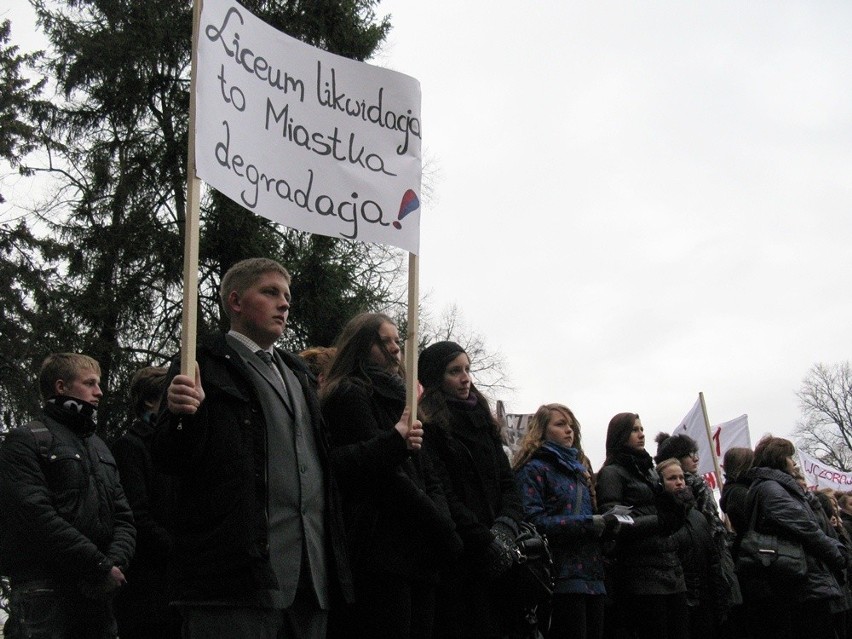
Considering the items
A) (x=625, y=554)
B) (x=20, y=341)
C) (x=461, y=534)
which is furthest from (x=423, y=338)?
(x=461, y=534)

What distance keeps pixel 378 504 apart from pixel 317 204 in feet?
4.49

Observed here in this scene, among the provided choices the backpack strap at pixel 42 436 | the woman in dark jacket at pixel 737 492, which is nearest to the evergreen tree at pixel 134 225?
the woman in dark jacket at pixel 737 492

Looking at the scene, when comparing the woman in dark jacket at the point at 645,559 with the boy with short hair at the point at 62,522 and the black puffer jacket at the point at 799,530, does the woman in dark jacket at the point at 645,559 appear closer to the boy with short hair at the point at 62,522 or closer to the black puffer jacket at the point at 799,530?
the black puffer jacket at the point at 799,530

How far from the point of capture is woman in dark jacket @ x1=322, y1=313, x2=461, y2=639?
471cm

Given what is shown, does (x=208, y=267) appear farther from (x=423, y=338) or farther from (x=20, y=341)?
(x=423, y=338)

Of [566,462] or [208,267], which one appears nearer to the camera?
[566,462]

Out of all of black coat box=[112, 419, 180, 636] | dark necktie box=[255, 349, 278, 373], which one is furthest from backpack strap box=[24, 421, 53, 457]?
dark necktie box=[255, 349, 278, 373]

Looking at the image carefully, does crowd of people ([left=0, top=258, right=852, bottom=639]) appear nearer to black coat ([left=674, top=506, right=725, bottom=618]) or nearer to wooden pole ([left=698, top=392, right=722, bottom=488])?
black coat ([left=674, top=506, right=725, bottom=618])

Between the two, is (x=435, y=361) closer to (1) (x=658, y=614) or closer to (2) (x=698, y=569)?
(1) (x=658, y=614)

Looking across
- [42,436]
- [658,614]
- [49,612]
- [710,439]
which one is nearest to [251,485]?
[49,612]

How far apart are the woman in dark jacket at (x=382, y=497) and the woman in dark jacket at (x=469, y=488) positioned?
1.19ft

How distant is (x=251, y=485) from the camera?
3.94 metres

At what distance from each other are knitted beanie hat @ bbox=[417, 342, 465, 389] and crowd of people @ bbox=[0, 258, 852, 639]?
1 cm

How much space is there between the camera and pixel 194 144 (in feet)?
13.9
